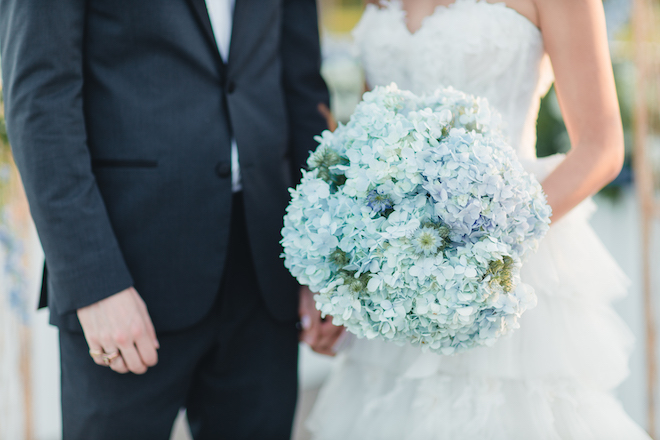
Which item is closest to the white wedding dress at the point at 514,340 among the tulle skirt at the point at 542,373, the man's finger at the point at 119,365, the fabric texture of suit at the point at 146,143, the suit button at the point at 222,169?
the tulle skirt at the point at 542,373

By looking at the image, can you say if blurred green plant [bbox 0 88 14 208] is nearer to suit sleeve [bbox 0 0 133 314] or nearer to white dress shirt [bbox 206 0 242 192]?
suit sleeve [bbox 0 0 133 314]

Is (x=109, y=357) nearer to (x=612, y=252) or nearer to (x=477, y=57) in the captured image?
(x=477, y=57)

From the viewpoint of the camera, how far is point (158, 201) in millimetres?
1255

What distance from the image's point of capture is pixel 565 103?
1227 mm

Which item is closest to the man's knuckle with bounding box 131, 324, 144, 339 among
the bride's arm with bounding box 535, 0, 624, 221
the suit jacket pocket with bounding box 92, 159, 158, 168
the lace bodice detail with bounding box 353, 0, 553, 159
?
the suit jacket pocket with bounding box 92, 159, 158, 168

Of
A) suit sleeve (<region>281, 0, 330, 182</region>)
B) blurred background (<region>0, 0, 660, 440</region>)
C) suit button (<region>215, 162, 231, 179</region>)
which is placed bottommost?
blurred background (<region>0, 0, 660, 440</region>)

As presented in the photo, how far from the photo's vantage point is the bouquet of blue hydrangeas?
922mm

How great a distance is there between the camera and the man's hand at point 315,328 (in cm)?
151

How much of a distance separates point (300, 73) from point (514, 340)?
99cm

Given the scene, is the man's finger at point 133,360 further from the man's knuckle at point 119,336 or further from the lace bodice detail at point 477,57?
the lace bodice detail at point 477,57

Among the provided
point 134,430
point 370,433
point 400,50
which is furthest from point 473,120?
point 134,430

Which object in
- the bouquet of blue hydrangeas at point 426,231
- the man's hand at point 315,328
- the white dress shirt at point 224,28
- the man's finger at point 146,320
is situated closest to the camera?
the bouquet of blue hydrangeas at point 426,231

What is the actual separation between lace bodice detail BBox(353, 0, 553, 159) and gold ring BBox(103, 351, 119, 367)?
37.8 inches

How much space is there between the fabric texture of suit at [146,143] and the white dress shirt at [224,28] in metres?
0.05
